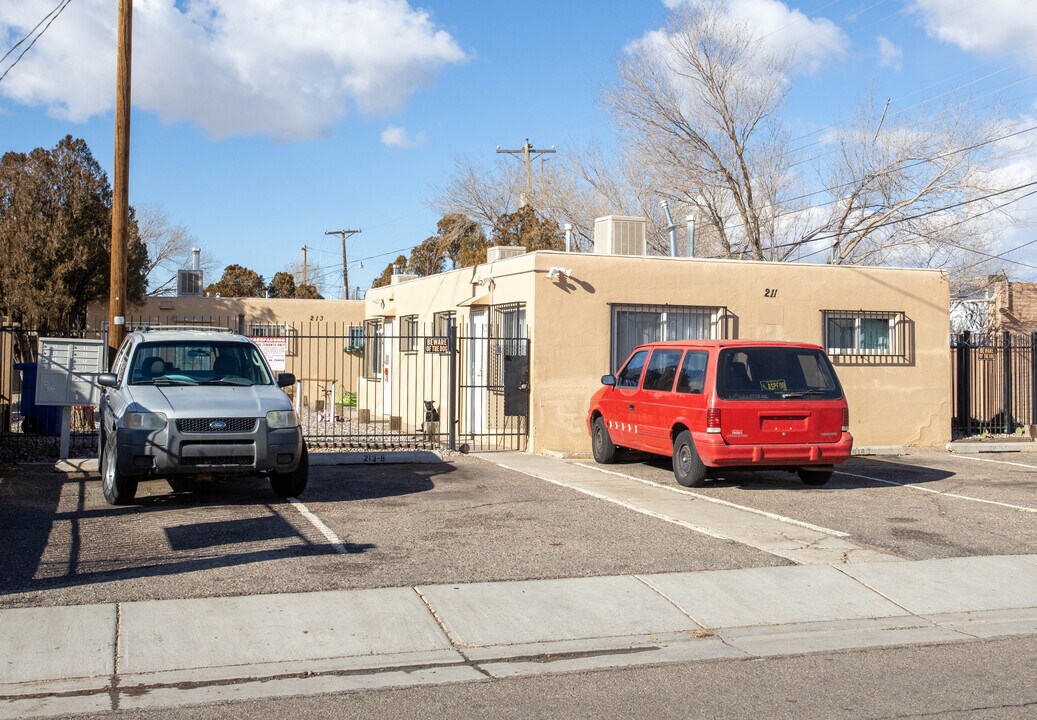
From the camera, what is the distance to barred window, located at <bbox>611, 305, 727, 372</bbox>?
674 inches

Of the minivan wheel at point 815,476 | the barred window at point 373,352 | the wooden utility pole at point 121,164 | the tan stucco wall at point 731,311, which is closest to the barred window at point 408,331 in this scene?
the barred window at point 373,352

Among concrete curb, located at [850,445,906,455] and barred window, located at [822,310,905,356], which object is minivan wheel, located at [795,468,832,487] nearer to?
concrete curb, located at [850,445,906,455]

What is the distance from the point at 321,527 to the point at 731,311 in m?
9.84

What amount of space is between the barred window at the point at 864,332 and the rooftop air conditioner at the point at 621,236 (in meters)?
3.42

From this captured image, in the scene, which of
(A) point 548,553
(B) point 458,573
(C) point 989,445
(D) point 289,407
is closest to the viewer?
(B) point 458,573

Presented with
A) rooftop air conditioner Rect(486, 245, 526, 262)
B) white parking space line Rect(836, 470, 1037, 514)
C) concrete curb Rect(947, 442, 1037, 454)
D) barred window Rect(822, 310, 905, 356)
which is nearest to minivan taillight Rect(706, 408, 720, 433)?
white parking space line Rect(836, 470, 1037, 514)

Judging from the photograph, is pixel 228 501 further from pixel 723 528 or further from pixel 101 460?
pixel 723 528

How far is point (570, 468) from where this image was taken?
585 inches

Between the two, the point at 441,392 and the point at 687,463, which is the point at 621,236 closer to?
the point at 441,392

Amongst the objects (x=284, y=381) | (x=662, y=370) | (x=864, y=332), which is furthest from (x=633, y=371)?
(x=864, y=332)

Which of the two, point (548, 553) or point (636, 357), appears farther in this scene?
point (636, 357)

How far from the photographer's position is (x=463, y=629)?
6.91 m

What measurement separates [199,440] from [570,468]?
5890mm

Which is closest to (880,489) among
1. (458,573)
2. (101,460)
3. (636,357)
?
(636,357)
